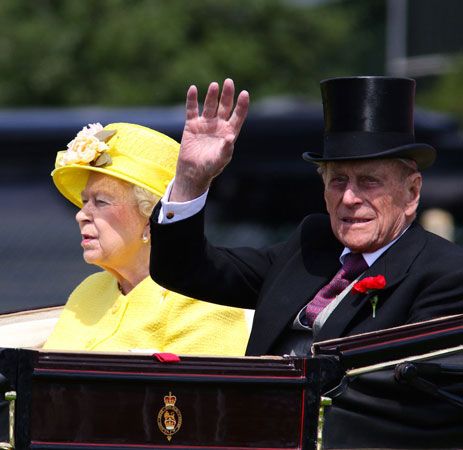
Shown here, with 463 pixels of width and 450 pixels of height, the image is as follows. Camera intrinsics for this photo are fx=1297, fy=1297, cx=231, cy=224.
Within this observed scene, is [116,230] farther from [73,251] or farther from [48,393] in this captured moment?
[73,251]

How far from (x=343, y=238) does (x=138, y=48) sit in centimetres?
1630

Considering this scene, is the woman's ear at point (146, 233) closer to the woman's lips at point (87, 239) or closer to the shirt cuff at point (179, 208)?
the woman's lips at point (87, 239)

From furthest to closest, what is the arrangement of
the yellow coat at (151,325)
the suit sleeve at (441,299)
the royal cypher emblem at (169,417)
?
the yellow coat at (151,325), the suit sleeve at (441,299), the royal cypher emblem at (169,417)

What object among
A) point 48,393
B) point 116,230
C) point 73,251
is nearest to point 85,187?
point 116,230

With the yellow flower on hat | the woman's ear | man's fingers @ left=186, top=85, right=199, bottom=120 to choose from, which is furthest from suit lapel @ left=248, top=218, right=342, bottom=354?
the yellow flower on hat

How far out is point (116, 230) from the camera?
13.7 feet

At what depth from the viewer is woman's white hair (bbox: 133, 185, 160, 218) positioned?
4180mm

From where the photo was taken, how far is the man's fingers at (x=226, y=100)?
3.56 meters

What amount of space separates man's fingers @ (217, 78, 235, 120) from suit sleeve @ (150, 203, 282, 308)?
0.29m

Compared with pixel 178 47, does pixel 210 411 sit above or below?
below

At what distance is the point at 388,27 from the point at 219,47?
11283 mm

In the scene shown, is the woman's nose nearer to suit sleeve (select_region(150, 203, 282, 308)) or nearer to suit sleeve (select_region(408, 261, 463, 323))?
suit sleeve (select_region(150, 203, 282, 308))

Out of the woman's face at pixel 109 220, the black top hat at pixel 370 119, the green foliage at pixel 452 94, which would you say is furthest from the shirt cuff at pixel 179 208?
the green foliage at pixel 452 94

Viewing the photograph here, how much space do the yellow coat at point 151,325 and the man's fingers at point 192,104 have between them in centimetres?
68
